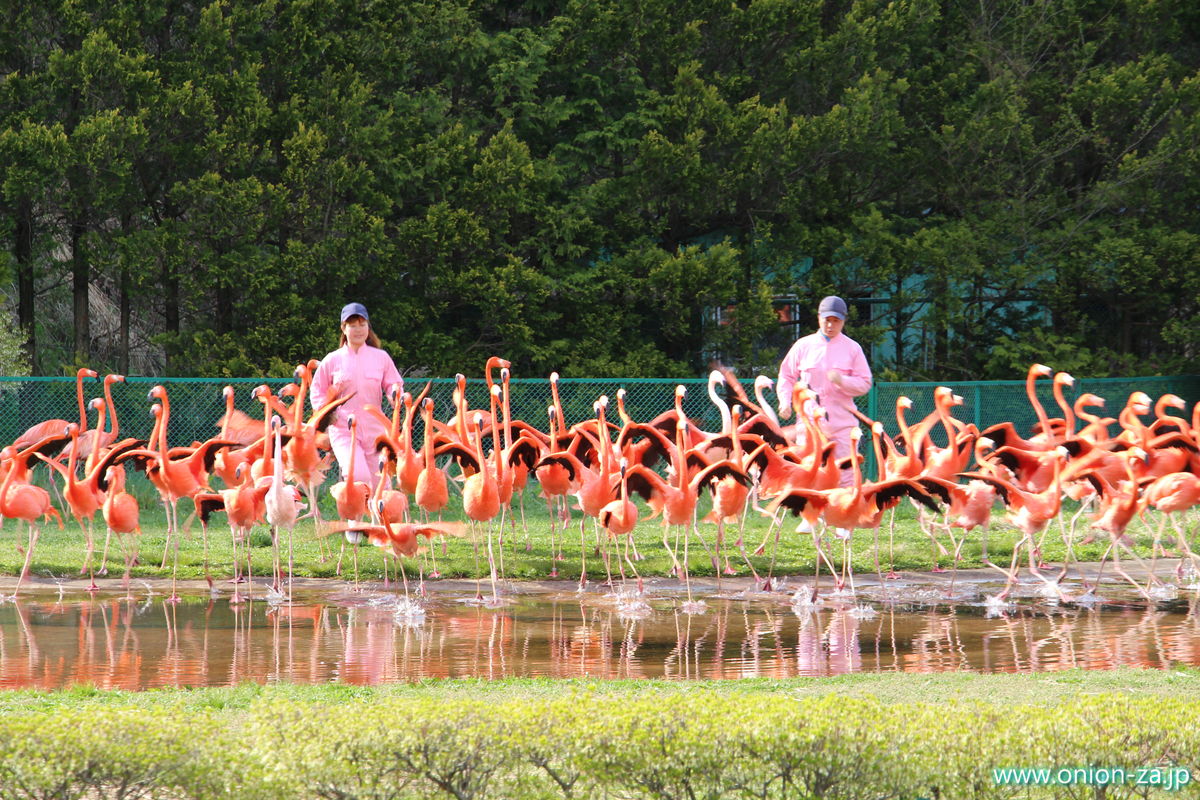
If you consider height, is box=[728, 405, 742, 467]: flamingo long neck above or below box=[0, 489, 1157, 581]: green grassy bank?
above

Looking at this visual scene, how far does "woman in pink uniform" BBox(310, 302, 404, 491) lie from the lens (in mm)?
9586

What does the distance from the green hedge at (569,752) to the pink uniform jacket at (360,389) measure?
5.22m

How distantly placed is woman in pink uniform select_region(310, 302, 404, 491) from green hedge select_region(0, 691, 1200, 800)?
5.24 metres

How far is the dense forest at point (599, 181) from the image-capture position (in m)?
15.5

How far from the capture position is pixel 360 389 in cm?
970

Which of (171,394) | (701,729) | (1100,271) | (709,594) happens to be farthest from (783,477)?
(1100,271)

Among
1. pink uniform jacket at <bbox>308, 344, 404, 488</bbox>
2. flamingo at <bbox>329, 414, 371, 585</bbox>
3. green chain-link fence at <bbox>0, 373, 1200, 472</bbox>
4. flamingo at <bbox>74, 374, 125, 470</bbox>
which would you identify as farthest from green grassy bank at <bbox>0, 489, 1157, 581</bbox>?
green chain-link fence at <bbox>0, 373, 1200, 472</bbox>

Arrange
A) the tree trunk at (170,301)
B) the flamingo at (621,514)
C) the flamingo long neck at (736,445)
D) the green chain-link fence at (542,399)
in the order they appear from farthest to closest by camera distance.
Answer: the tree trunk at (170,301) → the green chain-link fence at (542,399) → the flamingo long neck at (736,445) → the flamingo at (621,514)

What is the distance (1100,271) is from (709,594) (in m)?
11.5

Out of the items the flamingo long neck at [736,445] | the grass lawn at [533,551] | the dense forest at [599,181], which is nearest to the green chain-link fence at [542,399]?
the dense forest at [599,181]

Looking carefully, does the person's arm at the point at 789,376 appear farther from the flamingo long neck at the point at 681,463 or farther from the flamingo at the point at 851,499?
the flamingo at the point at 851,499

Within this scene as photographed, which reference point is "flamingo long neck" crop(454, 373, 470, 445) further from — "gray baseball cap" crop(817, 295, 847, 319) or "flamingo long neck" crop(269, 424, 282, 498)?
"gray baseball cap" crop(817, 295, 847, 319)

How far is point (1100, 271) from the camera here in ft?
60.8

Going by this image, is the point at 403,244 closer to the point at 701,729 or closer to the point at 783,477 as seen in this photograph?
the point at 783,477
